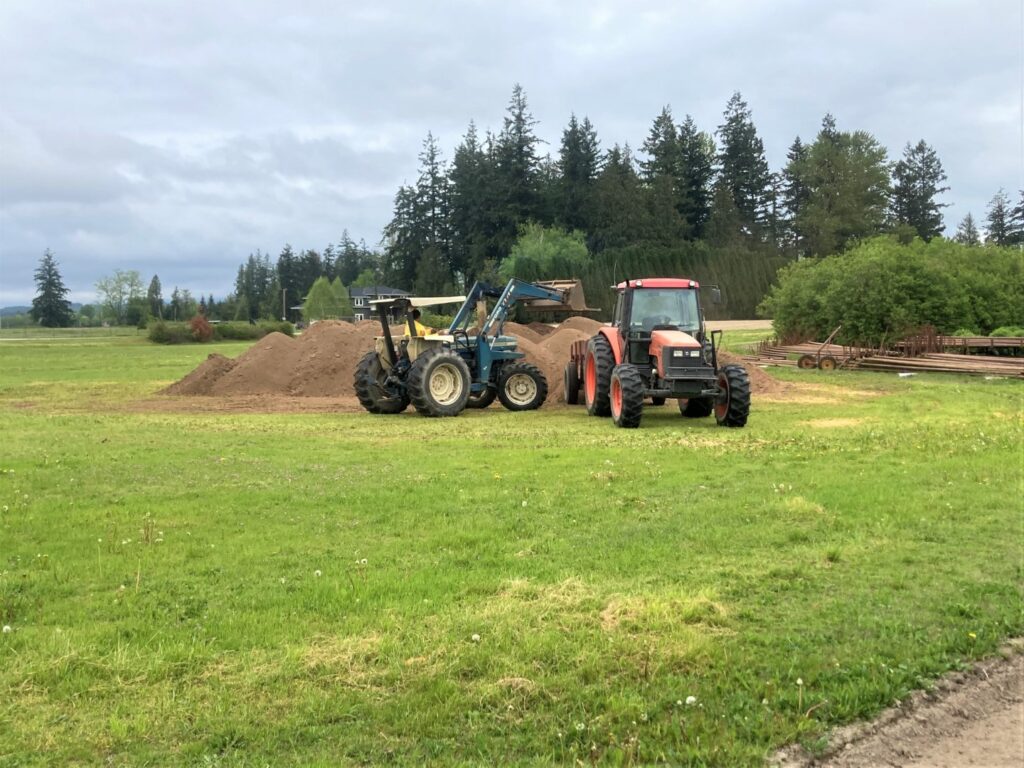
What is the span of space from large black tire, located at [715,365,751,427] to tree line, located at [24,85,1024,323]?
50.9 meters

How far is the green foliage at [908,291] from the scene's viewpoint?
30016mm

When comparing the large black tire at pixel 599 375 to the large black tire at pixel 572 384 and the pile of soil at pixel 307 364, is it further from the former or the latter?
the pile of soil at pixel 307 364

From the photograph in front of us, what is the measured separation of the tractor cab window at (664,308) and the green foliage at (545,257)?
163 feet

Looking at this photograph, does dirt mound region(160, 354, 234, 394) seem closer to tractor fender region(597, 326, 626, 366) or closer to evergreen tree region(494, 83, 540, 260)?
tractor fender region(597, 326, 626, 366)

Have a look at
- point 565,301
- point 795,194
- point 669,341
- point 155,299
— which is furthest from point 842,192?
point 155,299

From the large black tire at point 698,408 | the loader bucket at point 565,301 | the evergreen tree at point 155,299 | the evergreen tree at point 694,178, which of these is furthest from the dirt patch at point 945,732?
the evergreen tree at point 155,299

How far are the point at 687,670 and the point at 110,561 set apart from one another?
4.22 metres

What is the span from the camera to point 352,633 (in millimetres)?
4746

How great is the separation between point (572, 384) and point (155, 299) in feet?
434

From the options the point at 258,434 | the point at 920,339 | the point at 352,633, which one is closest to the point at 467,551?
the point at 352,633

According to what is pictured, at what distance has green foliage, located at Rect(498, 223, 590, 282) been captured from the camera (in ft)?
220

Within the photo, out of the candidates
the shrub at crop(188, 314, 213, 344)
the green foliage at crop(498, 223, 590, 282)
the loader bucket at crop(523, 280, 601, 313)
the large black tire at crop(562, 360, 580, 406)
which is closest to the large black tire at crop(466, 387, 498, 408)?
the large black tire at crop(562, 360, 580, 406)

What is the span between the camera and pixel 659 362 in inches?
561

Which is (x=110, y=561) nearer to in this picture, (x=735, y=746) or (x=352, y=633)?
(x=352, y=633)
